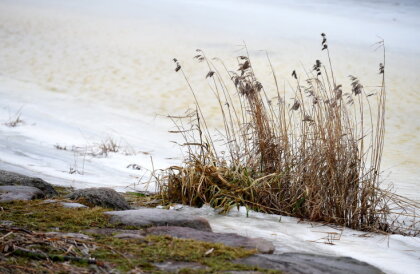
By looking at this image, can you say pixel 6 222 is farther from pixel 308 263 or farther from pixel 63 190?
pixel 63 190

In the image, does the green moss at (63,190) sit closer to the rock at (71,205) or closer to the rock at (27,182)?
the rock at (27,182)

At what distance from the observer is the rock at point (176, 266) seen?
2.48 metres

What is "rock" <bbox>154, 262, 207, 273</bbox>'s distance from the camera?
8.14ft

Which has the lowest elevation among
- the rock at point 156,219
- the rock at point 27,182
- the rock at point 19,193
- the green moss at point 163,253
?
the green moss at point 163,253

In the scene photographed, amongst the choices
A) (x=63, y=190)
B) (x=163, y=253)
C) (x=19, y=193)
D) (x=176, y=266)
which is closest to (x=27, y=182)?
(x=19, y=193)

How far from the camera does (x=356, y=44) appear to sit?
14328 mm

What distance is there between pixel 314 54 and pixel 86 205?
9674mm

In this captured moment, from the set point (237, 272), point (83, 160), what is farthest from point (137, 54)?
point (237, 272)

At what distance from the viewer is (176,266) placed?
253cm

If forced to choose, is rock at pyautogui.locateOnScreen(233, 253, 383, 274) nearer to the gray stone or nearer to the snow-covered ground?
the snow-covered ground

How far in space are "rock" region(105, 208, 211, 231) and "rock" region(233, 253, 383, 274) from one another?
546 millimetres

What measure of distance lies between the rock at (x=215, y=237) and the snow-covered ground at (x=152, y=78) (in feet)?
0.63

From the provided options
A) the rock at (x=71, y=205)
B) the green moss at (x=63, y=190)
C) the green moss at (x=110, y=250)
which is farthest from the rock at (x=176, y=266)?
the green moss at (x=63, y=190)

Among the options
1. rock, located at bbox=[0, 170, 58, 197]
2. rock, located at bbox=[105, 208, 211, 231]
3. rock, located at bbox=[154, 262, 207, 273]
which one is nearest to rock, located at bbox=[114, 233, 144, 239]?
rock, located at bbox=[105, 208, 211, 231]
